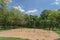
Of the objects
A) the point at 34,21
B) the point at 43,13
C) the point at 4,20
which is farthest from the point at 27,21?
the point at 43,13

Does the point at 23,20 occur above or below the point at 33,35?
above

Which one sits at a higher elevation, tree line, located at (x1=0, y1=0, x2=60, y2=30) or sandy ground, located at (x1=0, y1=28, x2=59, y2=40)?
tree line, located at (x1=0, y1=0, x2=60, y2=30)

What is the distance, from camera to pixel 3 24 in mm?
67125

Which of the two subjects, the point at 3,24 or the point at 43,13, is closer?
the point at 3,24

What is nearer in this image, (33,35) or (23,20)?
(33,35)

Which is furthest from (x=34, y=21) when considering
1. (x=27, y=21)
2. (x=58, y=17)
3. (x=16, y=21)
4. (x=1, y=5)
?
(x=1, y=5)

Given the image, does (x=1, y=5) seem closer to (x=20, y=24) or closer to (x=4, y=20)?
(x=4, y=20)

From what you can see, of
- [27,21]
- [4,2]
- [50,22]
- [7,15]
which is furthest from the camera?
[27,21]

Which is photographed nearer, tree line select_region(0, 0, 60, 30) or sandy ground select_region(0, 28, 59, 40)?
sandy ground select_region(0, 28, 59, 40)

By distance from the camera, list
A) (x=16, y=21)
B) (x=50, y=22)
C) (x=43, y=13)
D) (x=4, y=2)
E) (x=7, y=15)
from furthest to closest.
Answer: (x=43, y=13) → (x=16, y=21) → (x=7, y=15) → (x=50, y=22) → (x=4, y=2)

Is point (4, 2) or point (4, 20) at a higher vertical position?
point (4, 2)

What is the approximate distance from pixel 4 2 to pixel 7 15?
2030 cm

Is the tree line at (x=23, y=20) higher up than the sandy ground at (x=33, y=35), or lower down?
higher up

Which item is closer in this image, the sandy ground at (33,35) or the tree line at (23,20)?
the sandy ground at (33,35)
